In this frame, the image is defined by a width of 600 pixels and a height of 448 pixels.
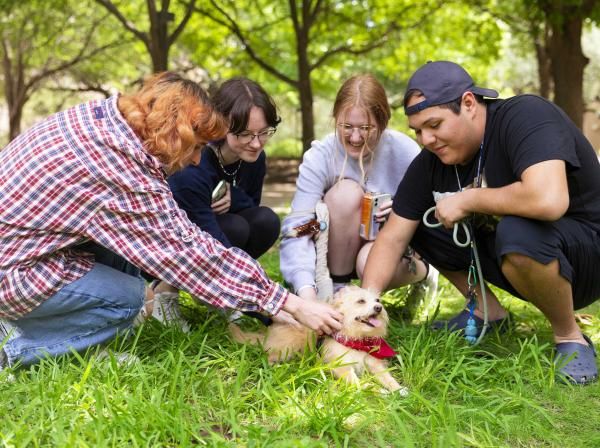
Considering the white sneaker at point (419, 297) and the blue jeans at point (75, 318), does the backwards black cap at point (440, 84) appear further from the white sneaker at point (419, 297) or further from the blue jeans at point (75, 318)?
the blue jeans at point (75, 318)

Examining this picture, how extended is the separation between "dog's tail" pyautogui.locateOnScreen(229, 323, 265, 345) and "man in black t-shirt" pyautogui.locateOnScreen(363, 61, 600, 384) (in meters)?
1.06

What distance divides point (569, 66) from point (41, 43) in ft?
45.3

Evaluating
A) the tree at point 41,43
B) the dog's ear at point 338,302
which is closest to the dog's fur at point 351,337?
the dog's ear at point 338,302

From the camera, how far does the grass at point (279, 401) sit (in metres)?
2.21

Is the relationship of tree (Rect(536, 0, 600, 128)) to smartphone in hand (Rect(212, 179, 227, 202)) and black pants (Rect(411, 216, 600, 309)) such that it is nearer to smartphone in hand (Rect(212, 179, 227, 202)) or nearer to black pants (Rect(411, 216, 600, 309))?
black pants (Rect(411, 216, 600, 309))

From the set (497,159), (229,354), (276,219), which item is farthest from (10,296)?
(497,159)

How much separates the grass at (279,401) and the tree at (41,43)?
14.3m

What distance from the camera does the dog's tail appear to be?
316 centimetres

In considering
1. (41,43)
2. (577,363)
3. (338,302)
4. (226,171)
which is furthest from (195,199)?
(41,43)

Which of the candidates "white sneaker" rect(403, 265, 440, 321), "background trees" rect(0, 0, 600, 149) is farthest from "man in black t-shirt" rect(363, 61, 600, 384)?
"background trees" rect(0, 0, 600, 149)

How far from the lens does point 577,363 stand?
290cm

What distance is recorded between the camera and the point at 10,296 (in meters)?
2.62

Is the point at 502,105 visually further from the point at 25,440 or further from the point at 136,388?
the point at 25,440

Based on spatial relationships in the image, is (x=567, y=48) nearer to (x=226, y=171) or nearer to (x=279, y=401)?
(x=226, y=171)
